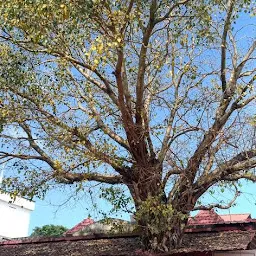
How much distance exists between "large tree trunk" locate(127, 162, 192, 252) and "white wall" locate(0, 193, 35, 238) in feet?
44.4

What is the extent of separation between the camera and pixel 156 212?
27.3 feet

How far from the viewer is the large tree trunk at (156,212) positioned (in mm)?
8414

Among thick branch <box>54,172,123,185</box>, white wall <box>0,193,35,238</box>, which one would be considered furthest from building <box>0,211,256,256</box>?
white wall <box>0,193,35,238</box>

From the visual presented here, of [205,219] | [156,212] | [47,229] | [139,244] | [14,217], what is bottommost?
[139,244]

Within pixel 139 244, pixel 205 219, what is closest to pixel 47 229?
pixel 205 219

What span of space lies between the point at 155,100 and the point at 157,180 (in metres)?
2.06

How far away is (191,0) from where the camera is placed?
868 cm

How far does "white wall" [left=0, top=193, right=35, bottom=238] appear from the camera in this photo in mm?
22000

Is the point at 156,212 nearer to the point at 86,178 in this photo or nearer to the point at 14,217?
the point at 86,178

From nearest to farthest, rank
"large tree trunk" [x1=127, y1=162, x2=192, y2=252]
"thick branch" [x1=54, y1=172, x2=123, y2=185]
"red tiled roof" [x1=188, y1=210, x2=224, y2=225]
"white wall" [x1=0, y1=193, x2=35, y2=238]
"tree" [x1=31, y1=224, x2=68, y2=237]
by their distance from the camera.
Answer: "large tree trunk" [x1=127, y1=162, x2=192, y2=252]
"thick branch" [x1=54, y1=172, x2=123, y2=185]
"red tiled roof" [x1=188, y1=210, x2=224, y2=225]
"white wall" [x1=0, y1=193, x2=35, y2=238]
"tree" [x1=31, y1=224, x2=68, y2=237]

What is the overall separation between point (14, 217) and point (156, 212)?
1640 cm

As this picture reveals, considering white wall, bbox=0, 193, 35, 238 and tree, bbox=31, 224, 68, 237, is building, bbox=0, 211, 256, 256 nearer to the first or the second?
white wall, bbox=0, 193, 35, 238

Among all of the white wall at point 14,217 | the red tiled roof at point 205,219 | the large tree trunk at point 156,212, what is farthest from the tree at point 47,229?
the large tree trunk at point 156,212

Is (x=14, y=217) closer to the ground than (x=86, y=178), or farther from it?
farther from it
